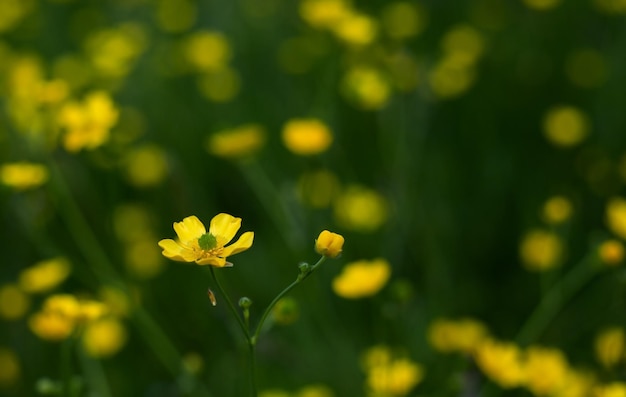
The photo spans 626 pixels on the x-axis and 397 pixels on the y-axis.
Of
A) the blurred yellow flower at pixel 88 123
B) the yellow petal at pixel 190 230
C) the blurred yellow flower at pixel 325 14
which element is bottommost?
the blurred yellow flower at pixel 325 14

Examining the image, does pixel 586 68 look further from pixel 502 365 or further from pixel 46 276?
pixel 46 276

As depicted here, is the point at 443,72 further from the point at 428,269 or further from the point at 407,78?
the point at 428,269

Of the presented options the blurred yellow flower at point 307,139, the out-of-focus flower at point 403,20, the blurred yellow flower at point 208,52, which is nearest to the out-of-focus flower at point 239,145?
the blurred yellow flower at point 307,139

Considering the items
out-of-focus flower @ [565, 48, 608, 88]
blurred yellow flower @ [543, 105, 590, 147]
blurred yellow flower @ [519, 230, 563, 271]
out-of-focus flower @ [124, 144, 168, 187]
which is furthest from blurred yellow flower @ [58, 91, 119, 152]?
out-of-focus flower @ [565, 48, 608, 88]

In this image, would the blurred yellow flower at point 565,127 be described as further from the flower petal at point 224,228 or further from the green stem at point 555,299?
the flower petal at point 224,228

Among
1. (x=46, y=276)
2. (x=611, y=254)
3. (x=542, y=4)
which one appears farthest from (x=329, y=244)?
(x=542, y=4)

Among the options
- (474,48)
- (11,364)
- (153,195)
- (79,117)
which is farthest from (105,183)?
(474,48)

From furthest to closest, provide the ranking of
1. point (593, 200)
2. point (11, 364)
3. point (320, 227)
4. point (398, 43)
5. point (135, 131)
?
1. point (398, 43)
2. point (135, 131)
3. point (593, 200)
4. point (320, 227)
5. point (11, 364)
